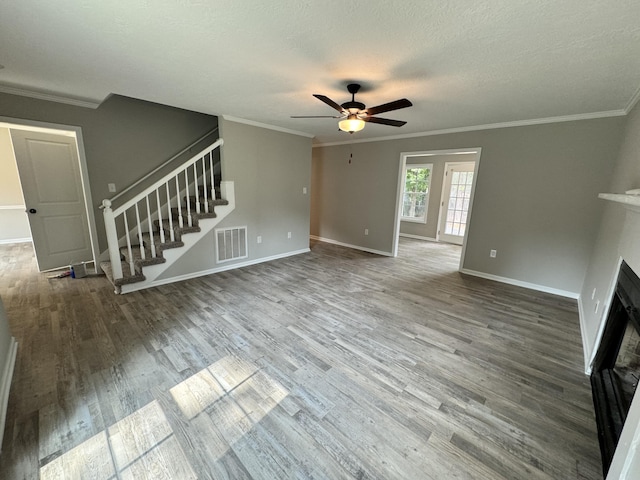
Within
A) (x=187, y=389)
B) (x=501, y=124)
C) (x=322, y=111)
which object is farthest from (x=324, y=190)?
(x=187, y=389)

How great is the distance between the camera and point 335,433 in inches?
59.2

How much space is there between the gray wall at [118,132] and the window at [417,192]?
5459 mm

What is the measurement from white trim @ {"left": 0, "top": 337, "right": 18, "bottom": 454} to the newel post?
3.65 feet

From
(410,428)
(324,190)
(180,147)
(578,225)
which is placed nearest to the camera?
(410,428)

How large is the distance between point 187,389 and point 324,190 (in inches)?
200

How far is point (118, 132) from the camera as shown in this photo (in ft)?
12.4

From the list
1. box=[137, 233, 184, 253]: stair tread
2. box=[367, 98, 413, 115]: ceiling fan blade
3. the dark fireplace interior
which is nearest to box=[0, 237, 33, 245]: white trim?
box=[137, 233, 184, 253]: stair tread

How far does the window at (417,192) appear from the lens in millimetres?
6879

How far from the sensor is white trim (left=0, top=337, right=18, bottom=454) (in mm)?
1485

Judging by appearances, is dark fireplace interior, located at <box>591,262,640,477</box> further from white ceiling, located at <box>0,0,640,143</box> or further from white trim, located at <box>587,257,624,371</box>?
white ceiling, located at <box>0,0,640,143</box>

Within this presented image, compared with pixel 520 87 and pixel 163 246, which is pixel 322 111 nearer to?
pixel 520 87

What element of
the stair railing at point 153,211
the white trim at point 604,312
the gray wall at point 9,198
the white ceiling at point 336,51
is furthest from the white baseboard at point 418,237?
the gray wall at point 9,198

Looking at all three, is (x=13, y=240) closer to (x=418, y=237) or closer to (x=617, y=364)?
(x=617, y=364)

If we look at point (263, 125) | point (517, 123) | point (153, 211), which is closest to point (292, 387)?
point (153, 211)
